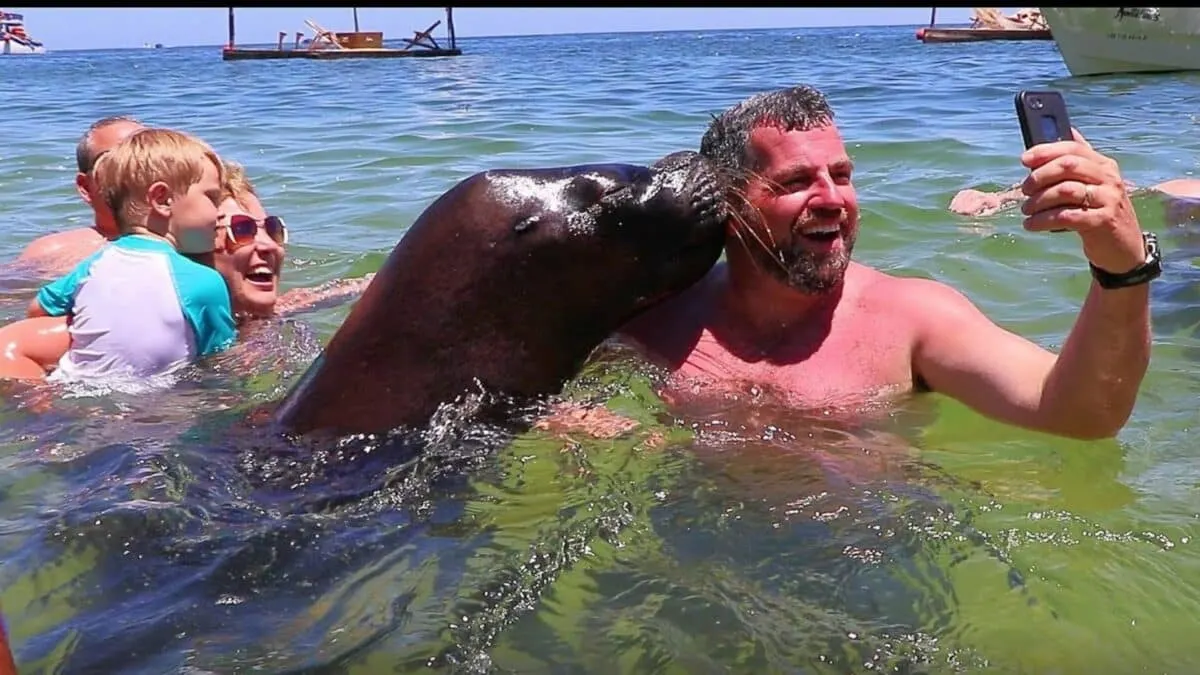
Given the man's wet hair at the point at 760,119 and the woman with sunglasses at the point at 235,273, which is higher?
the man's wet hair at the point at 760,119

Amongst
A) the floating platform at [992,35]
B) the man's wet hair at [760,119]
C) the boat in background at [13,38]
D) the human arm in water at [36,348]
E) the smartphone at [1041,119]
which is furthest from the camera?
the boat in background at [13,38]

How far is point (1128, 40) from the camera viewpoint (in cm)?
1975

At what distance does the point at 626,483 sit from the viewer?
3.33 m

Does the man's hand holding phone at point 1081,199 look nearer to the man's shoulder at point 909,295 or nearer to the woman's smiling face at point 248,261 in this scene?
the man's shoulder at point 909,295

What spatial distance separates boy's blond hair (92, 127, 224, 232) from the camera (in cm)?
454

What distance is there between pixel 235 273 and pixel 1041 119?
346cm

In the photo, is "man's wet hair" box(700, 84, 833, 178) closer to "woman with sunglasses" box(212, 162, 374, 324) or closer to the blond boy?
the blond boy

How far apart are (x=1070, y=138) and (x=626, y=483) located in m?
1.45

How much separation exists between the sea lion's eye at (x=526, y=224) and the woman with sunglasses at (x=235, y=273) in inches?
85.7

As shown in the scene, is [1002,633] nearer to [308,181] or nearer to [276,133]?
[308,181]

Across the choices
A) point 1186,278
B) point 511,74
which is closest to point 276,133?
point 1186,278

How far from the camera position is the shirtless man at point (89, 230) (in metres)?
5.34

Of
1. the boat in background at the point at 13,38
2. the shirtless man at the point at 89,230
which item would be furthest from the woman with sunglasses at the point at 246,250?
the boat in background at the point at 13,38

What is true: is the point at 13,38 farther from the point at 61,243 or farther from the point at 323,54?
the point at 61,243
